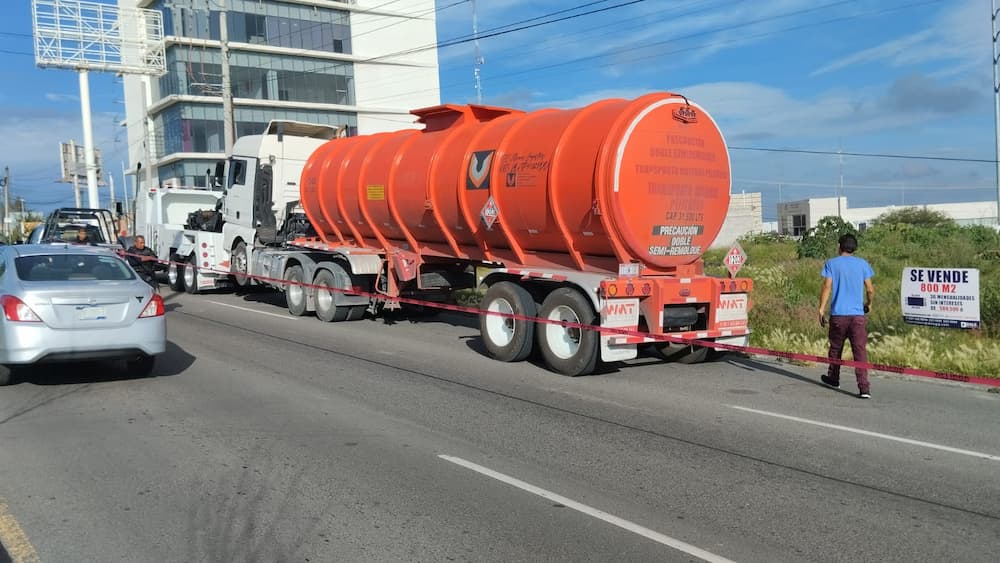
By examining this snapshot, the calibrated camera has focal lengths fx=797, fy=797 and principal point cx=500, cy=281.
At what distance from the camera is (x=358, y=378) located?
954cm

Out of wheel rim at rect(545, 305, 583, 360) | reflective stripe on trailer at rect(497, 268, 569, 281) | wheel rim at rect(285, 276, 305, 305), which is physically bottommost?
wheel rim at rect(545, 305, 583, 360)

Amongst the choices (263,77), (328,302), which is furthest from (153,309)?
(263,77)

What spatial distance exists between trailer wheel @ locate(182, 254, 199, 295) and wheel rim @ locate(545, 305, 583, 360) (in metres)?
12.5

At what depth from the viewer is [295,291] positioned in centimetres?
1611

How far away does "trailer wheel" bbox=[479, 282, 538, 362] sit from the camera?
1062cm

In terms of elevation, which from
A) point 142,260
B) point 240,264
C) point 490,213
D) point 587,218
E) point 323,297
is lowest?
point 323,297

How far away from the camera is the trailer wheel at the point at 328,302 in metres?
14.9

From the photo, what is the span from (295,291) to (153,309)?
705 centimetres

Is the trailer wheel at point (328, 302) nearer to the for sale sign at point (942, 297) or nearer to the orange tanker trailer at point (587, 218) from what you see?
the orange tanker trailer at point (587, 218)

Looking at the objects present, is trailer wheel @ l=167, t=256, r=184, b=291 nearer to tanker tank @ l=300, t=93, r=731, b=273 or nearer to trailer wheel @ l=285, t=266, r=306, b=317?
trailer wheel @ l=285, t=266, r=306, b=317

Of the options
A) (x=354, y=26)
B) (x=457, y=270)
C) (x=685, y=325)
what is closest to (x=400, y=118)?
(x=354, y=26)

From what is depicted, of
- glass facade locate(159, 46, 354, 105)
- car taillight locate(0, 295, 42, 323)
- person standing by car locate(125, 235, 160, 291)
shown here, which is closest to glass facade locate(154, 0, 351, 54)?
glass facade locate(159, 46, 354, 105)

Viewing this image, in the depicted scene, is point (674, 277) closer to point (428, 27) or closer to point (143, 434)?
point (143, 434)

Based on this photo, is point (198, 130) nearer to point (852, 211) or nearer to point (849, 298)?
point (849, 298)
